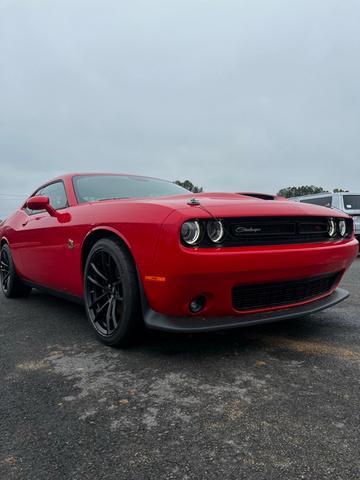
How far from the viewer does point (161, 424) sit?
1735 mm

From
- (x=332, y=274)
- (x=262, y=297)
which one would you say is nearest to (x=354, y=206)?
(x=332, y=274)

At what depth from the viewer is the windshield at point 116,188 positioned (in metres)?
3.58

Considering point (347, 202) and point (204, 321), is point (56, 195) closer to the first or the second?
point (204, 321)

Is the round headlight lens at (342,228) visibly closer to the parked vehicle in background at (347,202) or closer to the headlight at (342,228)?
the headlight at (342,228)

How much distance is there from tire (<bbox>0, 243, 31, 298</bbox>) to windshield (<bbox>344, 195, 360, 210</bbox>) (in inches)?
332

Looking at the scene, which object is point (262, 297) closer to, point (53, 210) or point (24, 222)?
point (53, 210)

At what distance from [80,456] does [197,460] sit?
0.43 metres

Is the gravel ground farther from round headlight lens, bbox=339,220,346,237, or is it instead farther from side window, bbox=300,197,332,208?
side window, bbox=300,197,332,208

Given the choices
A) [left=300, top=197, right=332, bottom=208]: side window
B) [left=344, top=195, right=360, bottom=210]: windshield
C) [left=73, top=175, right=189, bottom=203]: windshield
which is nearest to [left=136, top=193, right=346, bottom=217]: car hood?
[left=73, top=175, right=189, bottom=203]: windshield

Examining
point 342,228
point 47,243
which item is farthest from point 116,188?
point 342,228

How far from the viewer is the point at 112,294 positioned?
9.09 feet

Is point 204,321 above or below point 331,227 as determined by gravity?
below

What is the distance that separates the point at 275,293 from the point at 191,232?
0.70 metres

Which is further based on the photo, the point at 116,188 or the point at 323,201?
the point at 323,201
